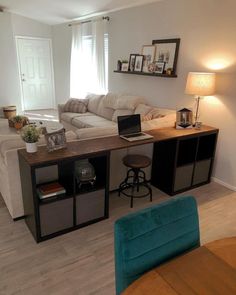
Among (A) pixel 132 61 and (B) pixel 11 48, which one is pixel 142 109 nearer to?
(A) pixel 132 61

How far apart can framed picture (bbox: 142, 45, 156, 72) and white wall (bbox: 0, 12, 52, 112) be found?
372cm

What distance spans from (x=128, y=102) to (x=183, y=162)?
173 centimetres

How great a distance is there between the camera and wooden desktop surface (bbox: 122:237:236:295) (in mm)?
888

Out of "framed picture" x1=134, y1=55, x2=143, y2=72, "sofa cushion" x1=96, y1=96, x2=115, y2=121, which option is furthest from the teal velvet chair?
"sofa cushion" x1=96, y1=96, x2=115, y2=121

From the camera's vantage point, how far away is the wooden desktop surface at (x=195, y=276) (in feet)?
2.91

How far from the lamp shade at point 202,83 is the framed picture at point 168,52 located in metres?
0.76

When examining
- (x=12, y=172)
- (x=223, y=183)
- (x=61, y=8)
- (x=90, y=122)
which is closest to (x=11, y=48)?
(x=61, y=8)

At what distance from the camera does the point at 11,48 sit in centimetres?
635

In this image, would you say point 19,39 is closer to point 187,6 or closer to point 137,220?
point 187,6

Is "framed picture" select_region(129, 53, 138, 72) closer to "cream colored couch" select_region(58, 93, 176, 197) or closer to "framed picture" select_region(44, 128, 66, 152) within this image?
"cream colored couch" select_region(58, 93, 176, 197)

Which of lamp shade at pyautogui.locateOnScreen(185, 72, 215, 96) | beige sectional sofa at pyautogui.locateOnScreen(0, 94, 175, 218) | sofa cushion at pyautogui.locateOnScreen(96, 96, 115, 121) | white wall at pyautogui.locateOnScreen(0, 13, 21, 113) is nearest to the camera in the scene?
beige sectional sofa at pyautogui.locateOnScreen(0, 94, 175, 218)

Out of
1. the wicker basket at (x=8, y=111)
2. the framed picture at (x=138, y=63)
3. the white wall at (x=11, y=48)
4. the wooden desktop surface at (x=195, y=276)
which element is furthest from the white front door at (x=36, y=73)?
the wooden desktop surface at (x=195, y=276)

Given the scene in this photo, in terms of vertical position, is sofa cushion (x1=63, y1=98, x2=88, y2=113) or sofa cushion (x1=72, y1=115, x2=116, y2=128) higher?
sofa cushion (x1=63, y1=98, x2=88, y2=113)

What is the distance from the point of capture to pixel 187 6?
3.56 metres
